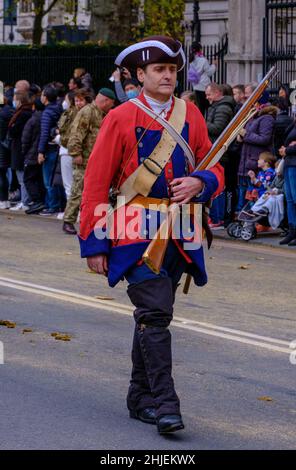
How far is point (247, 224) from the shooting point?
17453mm

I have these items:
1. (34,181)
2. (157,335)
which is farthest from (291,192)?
(157,335)

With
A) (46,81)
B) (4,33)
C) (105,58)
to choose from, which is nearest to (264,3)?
(105,58)

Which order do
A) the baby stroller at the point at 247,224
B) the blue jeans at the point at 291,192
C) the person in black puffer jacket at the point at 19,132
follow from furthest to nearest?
1. the person in black puffer jacket at the point at 19,132
2. the baby stroller at the point at 247,224
3. the blue jeans at the point at 291,192

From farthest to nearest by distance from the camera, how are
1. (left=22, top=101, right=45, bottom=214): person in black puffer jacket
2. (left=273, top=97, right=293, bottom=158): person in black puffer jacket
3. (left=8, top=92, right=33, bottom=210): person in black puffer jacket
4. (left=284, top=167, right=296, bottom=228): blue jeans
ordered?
1. (left=8, top=92, right=33, bottom=210): person in black puffer jacket
2. (left=22, top=101, right=45, bottom=214): person in black puffer jacket
3. (left=273, top=97, right=293, bottom=158): person in black puffer jacket
4. (left=284, top=167, right=296, bottom=228): blue jeans

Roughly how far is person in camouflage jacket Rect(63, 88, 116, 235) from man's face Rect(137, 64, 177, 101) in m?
10.1

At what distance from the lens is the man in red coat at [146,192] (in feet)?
23.8

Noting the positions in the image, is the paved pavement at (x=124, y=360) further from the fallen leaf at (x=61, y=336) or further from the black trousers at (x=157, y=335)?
the black trousers at (x=157, y=335)

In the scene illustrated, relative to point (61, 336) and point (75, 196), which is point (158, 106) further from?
point (75, 196)

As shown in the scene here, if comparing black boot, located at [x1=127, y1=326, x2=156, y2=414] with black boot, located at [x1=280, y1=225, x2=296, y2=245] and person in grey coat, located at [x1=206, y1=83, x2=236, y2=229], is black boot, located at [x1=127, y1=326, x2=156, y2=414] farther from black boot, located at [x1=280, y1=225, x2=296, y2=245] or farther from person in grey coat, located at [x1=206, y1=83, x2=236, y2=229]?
person in grey coat, located at [x1=206, y1=83, x2=236, y2=229]

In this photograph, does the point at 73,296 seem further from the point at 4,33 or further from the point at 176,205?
the point at 4,33

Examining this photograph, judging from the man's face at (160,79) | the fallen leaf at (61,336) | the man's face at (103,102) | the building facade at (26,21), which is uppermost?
the man's face at (160,79)

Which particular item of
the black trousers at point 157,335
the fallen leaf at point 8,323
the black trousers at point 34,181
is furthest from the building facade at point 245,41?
the black trousers at point 157,335

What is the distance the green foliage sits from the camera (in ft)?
129

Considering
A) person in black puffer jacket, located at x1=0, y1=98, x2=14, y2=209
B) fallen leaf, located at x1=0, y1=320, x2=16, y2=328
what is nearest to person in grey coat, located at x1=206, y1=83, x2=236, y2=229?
person in black puffer jacket, located at x1=0, y1=98, x2=14, y2=209
